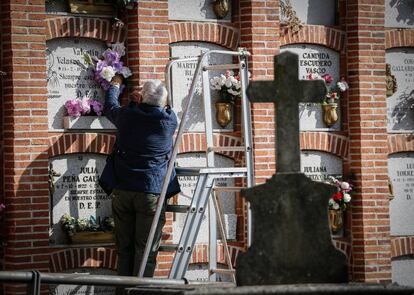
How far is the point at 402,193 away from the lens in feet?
40.3

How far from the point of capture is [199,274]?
1096 cm

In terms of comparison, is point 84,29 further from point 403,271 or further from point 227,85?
point 403,271

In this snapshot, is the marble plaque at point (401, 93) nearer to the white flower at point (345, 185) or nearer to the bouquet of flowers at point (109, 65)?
the white flower at point (345, 185)

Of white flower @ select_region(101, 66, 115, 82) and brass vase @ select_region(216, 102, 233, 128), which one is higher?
white flower @ select_region(101, 66, 115, 82)

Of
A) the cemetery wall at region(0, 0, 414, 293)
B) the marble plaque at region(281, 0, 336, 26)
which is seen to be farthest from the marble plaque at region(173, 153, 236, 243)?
the marble plaque at region(281, 0, 336, 26)

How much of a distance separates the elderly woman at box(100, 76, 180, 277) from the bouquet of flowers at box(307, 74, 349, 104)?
108 inches

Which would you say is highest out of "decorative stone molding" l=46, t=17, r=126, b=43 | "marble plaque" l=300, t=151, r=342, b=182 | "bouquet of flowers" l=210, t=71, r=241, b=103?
"decorative stone molding" l=46, t=17, r=126, b=43

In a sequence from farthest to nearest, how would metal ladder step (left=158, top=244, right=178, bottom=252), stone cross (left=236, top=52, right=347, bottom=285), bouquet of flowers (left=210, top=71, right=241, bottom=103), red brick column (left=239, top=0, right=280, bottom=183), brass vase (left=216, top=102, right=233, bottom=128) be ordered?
red brick column (left=239, top=0, right=280, bottom=183)
brass vase (left=216, top=102, right=233, bottom=128)
bouquet of flowers (left=210, top=71, right=241, bottom=103)
metal ladder step (left=158, top=244, right=178, bottom=252)
stone cross (left=236, top=52, right=347, bottom=285)

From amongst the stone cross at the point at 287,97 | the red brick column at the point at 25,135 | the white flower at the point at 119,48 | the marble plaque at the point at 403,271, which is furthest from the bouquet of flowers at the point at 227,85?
the stone cross at the point at 287,97

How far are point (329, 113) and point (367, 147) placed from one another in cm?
56

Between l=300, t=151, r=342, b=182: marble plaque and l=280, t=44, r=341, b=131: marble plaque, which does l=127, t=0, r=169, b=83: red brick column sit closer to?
l=280, t=44, r=341, b=131: marble plaque

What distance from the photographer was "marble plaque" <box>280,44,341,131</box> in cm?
1173

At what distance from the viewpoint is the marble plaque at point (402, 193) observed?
1222 centimetres

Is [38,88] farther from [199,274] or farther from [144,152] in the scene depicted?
[199,274]
